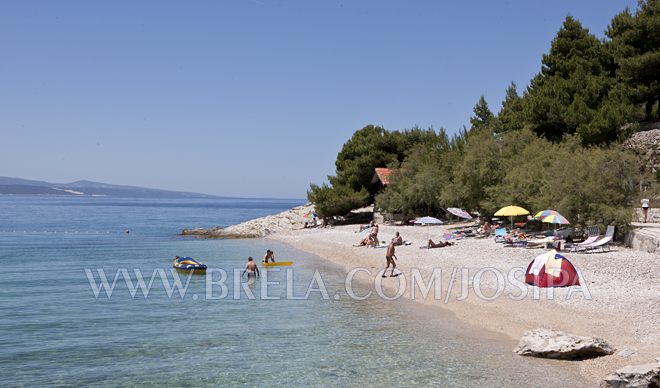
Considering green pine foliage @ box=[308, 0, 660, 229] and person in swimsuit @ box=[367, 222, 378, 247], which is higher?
green pine foliage @ box=[308, 0, 660, 229]

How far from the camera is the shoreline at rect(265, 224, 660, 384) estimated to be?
40.5 ft

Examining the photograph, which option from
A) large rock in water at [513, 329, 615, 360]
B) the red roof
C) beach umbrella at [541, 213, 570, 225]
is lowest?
large rock in water at [513, 329, 615, 360]

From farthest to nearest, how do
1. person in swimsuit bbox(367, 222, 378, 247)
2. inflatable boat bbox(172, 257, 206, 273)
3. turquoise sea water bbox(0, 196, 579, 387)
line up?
person in swimsuit bbox(367, 222, 378, 247) < inflatable boat bbox(172, 257, 206, 273) < turquoise sea water bbox(0, 196, 579, 387)

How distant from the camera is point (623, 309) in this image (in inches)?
573

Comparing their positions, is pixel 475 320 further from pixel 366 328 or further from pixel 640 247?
pixel 640 247

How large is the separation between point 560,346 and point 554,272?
5558mm

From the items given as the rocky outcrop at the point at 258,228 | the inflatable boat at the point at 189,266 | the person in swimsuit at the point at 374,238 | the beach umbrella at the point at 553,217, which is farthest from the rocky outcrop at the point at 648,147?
the rocky outcrop at the point at 258,228

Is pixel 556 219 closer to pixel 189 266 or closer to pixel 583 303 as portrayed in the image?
pixel 583 303

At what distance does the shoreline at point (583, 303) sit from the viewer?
12359mm

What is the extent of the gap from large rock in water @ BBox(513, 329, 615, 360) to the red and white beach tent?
4823mm

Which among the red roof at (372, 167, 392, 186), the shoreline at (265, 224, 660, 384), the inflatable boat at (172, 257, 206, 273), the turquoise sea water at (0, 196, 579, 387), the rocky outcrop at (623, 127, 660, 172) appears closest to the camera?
the turquoise sea water at (0, 196, 579, 387)

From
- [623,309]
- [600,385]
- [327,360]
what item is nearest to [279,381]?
[327,360]

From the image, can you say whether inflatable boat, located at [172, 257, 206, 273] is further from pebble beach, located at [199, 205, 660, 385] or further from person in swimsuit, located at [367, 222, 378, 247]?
person in swimsuit, located at [367, 222, 378, 247]

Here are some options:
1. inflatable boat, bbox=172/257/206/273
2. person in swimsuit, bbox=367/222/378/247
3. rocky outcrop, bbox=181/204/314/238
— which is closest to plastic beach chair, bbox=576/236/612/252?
person in swimsuit, bbox=367/222/378/247
